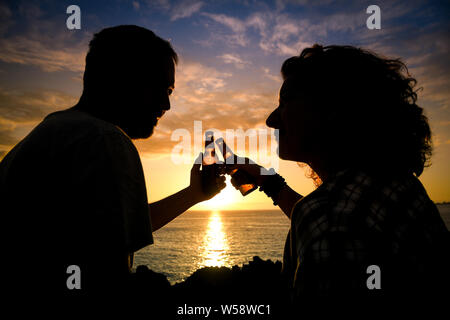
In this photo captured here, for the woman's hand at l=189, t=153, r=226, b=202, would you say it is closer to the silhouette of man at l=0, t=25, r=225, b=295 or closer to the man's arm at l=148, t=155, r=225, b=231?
the man's arm at l=148, t=155, r=225, b=231

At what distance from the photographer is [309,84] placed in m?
2.26

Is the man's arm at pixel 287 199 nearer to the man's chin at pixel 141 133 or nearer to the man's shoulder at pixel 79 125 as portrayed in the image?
the man's chin at pixel 141 133

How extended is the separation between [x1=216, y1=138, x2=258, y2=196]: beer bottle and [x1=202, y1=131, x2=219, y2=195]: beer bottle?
0.45 ft

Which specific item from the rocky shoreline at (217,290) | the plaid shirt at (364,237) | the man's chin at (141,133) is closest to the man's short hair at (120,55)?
the man's chin at (141,133)

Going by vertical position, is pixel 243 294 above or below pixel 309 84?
below

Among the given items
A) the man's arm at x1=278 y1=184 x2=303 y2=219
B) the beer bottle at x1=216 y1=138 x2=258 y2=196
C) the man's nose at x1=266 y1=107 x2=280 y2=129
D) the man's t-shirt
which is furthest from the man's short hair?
the man's arm at x1=278 y1=184 x2=303 y2=219

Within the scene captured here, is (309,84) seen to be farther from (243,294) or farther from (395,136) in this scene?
(243,294)

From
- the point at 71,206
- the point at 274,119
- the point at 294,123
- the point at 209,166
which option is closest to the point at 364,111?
the point at 294,123

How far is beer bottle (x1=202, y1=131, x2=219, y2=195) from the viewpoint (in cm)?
376

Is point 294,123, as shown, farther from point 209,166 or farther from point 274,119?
point 209,166

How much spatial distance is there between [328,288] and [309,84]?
1793mm

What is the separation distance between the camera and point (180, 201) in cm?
368

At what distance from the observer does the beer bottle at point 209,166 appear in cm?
376
